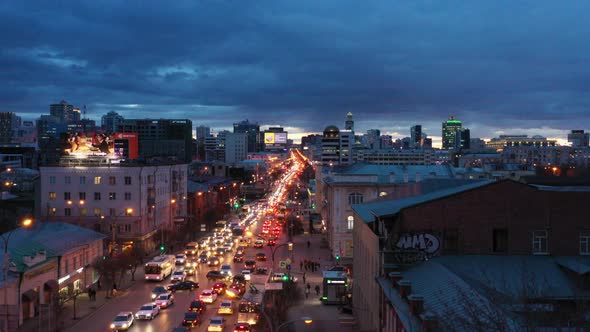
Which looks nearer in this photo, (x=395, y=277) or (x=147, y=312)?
(x=395, y=277)

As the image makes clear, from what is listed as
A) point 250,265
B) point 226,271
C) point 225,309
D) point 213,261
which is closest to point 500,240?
point 225,309

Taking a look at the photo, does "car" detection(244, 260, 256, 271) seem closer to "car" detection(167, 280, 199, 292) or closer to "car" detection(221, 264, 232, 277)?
"car" detection(221, 264, 232, 277)

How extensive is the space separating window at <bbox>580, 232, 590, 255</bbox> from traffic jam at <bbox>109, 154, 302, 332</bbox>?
15.6 metres

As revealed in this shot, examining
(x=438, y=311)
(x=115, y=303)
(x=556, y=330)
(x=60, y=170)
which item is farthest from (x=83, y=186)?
(x=556, y=330)

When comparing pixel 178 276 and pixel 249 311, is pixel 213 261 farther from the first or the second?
pixel 249 311

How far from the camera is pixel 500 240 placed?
3153cm

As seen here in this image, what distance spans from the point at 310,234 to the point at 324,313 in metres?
57.7

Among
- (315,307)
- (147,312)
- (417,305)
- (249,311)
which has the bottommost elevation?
(315,307)

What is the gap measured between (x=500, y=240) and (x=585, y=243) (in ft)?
12.9

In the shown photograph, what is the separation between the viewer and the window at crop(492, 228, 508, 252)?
1236 inches

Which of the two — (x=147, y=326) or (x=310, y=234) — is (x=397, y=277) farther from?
(x=310, y=234)

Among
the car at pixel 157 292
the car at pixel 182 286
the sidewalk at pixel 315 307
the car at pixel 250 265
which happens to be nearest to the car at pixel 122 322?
the car at pixel 157 292

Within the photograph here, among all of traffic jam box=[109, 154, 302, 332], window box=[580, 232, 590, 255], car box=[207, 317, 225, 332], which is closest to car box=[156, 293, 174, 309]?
traffic jam box=[109, 154, 302, 332]

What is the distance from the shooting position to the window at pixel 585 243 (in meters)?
31.1
